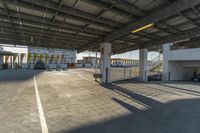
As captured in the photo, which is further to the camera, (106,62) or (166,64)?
(166,64)

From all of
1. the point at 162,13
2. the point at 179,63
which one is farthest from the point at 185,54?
the point at 162,13

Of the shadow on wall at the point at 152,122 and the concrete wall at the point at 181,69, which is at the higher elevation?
the concrete wall at the point at 181,69

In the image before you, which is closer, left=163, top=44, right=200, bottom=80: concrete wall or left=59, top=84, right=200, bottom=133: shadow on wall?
left=59, top=84, right=200, bottom=133: shadow on wall

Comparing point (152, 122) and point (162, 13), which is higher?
point (162, 13)

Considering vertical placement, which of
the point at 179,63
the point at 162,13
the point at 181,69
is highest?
the point at 162,13

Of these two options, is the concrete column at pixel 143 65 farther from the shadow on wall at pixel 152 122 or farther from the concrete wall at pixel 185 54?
the shadow on wall at pixel 152 122

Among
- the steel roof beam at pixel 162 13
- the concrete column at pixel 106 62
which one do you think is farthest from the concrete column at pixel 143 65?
the steel roof beam at pixel 162 13

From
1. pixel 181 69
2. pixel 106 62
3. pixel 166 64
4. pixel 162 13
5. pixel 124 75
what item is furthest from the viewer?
pixel 181 69

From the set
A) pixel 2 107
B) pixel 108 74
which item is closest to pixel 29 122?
pixel 2 107

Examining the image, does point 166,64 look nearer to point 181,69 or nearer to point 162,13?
point 181,69

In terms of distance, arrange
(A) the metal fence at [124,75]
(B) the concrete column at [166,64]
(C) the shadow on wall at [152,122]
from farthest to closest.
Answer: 1. (B) the concrete column at [166,64]
2. (A) the metal fence at [124,75]
3. (C) the shadow on wall at [152,122]

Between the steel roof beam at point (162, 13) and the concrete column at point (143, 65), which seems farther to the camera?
the concrete column at point (143, 65)

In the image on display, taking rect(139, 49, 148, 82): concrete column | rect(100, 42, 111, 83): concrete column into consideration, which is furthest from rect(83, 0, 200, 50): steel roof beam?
rect(139, 49, 148, 82): concrete column

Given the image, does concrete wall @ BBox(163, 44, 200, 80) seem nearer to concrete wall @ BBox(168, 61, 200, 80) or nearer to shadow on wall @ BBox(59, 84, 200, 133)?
concrete wall @ BBox(168, 61, 200, 80)
